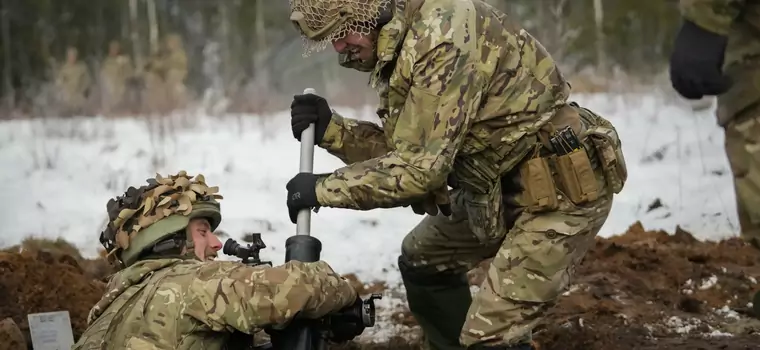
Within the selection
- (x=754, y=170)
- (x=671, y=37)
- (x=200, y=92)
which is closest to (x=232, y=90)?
(x=200, y=92)

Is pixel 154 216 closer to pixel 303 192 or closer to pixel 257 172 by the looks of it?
pixel 303 192

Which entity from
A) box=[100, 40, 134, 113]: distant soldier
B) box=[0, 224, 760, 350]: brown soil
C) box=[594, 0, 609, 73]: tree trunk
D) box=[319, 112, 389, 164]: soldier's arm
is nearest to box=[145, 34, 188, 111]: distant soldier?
box=[100, 40, 134, 113]: distant soldier

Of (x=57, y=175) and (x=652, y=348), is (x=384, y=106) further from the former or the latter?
(x=57, y=175)

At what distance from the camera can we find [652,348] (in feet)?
15.1

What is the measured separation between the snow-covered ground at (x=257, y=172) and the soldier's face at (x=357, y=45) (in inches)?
112

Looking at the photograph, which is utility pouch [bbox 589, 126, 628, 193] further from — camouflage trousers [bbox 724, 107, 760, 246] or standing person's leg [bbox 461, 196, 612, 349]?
camouflage trousers [bbox 724, 107, 760, 246]

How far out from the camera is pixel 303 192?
3.21 metres

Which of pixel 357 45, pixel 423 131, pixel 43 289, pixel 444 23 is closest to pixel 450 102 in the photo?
pixel 423 131

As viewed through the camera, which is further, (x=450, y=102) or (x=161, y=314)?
(x=450, y=102)

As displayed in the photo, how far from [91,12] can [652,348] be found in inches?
159

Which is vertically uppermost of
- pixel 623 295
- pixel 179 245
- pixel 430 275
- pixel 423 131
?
pixel 423 131

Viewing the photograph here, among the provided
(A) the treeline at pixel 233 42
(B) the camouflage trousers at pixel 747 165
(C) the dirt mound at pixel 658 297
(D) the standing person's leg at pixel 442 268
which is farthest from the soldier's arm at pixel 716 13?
(A) the treeline at pixel 233 42

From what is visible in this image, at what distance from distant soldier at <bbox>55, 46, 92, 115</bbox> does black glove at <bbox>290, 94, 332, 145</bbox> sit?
10.4 feet

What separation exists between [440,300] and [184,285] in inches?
55.5
